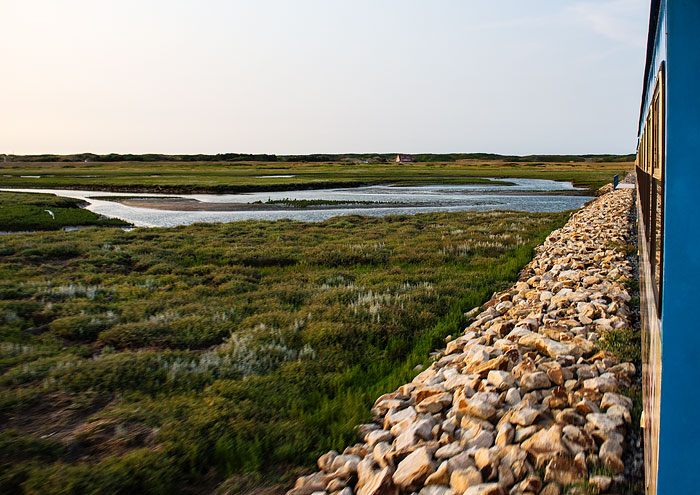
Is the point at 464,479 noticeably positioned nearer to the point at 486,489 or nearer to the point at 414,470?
the point at 486,489

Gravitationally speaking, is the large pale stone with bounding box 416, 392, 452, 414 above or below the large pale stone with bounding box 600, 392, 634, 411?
below

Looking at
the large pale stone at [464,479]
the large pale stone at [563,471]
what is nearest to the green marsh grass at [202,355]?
the large pale stone at [464,479]

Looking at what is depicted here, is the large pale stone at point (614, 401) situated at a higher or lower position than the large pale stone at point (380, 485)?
higher

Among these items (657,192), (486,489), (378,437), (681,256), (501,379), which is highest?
(657,192)

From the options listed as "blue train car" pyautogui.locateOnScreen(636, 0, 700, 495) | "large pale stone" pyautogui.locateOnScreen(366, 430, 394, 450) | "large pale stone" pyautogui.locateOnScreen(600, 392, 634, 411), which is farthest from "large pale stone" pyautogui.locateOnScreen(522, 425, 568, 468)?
"blue train car" pyautogui.locateOnScreen(636, 0, 700, 495)

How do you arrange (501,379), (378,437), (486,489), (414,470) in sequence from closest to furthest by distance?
(486,489), (414,470), (378,437), (501,379)

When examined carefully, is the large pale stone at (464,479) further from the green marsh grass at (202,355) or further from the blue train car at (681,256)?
the blue train car at (681,256)

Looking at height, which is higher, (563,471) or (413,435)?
(563,471)

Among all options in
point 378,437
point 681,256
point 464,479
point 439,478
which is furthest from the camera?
point 378,437

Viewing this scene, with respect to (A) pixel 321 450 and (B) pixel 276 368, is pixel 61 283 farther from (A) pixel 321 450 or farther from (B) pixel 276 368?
(A) pixel 321 450

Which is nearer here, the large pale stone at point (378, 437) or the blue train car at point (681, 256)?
the blue train car at point (681, 256)

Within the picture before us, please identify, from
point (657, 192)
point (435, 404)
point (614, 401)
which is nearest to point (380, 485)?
point (435, 404)

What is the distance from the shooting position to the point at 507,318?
7055 millimetres

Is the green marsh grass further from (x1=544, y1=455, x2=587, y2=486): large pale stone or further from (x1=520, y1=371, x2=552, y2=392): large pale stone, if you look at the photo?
(x1=544, y1=455, x2=587, y2=486): large pale stone
